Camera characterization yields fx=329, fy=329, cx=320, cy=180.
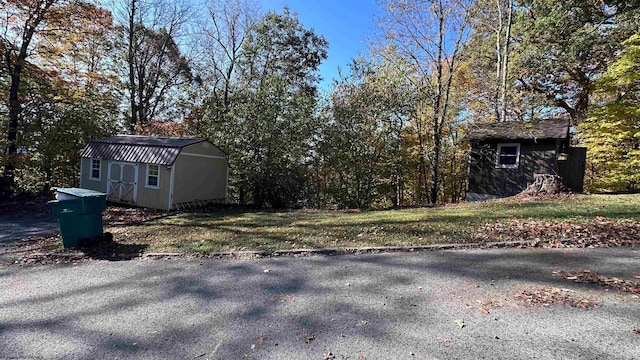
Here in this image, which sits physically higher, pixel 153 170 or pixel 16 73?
pixel 16 73

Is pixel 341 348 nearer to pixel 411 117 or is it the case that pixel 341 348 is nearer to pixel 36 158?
pixel 411 117

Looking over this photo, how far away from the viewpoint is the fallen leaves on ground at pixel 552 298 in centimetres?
334

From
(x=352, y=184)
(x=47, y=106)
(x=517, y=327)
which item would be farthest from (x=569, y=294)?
(x=47, y=106)

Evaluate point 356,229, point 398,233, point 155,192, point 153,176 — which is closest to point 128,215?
point 155,192

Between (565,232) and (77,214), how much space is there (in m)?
9.27

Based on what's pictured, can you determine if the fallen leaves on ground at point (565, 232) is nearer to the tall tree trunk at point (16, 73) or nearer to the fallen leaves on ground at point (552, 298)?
the fallen leaves on ground at point (552, 298)

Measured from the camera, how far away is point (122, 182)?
1395cm

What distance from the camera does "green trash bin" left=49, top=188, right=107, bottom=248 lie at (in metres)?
6.27

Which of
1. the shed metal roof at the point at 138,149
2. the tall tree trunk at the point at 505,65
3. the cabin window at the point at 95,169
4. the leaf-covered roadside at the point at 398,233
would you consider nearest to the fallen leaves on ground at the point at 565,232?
the leaf-covered roadside at the point at 398,233

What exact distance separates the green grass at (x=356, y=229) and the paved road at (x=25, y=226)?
1.79m

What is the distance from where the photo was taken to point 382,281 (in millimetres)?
4309

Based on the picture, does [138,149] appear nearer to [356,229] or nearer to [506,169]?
[356,229]

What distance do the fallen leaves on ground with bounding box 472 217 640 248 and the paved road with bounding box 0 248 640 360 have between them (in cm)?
50

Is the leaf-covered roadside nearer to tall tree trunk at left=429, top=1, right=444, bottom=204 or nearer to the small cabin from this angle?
the small cabin
